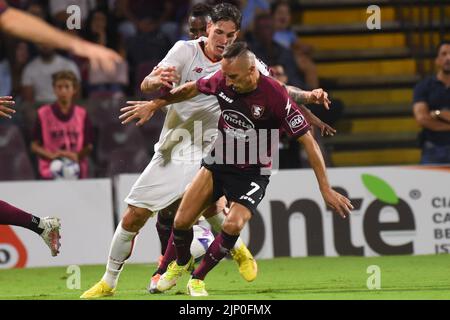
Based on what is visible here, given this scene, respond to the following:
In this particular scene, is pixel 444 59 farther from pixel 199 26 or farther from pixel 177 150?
pixel 177 150

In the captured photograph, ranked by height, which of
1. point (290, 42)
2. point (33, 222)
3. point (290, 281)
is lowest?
point (290, 281)

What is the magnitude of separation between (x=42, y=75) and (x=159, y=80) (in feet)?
20.4

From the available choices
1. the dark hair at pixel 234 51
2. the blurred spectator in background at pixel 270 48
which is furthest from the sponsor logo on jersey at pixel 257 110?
the blurred spectator in background at pixel 270 48

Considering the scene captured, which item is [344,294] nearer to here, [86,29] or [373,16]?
[86,29]

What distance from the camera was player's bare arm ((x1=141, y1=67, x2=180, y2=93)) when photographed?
7895 mm

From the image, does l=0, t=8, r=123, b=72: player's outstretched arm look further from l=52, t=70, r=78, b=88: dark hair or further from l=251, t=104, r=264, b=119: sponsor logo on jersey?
l=52, t=70, r=78, b=88: dark hair

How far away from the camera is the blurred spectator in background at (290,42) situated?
14.5 metres

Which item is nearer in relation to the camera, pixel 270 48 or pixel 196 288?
pixel 196 288

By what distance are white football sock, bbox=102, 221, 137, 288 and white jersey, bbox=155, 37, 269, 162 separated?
0.78m

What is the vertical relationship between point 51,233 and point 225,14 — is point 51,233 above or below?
below

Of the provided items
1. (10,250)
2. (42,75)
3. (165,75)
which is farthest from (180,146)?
(42,75)

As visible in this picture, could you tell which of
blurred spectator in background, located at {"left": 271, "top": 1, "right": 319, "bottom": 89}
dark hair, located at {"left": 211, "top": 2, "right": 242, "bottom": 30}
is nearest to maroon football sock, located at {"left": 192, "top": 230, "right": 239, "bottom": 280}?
dark hair, located at {"left": 211, "top": 2, "right": 242, "bottom": 30}

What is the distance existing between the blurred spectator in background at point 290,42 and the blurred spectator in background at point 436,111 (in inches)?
84.3

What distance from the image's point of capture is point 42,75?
13.9m
